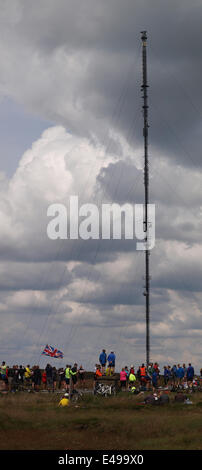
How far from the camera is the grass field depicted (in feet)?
86.4

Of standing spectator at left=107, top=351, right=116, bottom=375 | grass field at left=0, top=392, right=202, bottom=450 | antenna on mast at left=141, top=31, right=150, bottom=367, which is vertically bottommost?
grass field at left=0, top=392, right=202, bottom=450

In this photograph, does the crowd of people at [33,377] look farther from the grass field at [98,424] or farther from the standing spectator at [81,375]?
the grass field at [98,424]

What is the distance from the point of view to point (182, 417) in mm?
32062

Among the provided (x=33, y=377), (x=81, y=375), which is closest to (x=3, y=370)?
(x=33, y=377)

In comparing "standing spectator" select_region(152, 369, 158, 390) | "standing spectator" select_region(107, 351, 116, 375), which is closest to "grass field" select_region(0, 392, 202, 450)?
"standing spectator" select_region(152, 369, 158, 390)

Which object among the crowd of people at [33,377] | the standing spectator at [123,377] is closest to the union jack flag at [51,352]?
the crowd of people at [33,377]

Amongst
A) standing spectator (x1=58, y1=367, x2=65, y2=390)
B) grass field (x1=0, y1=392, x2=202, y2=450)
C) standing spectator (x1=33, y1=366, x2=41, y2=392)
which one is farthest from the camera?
standing spectator (x1=58, y1=367, x2=65, y2=390)

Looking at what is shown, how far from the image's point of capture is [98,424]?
30281 millimetres

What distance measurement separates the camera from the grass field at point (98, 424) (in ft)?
86.4

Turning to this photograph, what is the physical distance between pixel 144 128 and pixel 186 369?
59.9ft

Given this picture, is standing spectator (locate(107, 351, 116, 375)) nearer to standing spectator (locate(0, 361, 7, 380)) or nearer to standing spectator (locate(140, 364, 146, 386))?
standing spectator (locate(140, 364, 146, 386))

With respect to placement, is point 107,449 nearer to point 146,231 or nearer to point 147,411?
point 147,411
